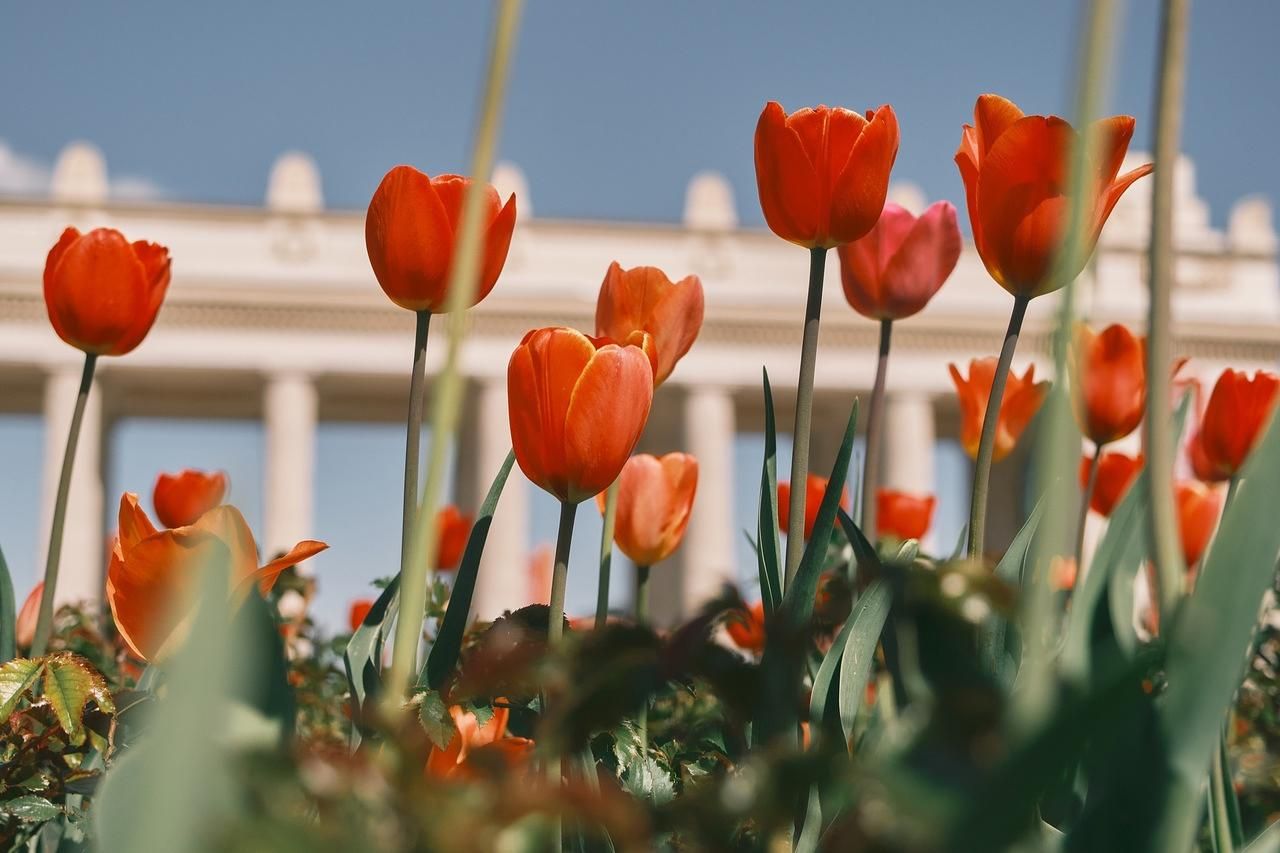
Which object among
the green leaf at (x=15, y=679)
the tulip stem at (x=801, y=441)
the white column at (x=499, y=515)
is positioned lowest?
the white column at (x=499, y=515)

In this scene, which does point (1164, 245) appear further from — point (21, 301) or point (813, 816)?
point (21, 301)

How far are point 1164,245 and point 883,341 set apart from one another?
3.23 feet

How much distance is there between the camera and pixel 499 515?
25438 millimetres

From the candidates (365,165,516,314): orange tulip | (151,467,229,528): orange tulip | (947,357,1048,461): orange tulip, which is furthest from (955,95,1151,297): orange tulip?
(151,467,229,528): orange tulip

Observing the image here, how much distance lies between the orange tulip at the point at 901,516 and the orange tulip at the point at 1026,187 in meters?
1.35

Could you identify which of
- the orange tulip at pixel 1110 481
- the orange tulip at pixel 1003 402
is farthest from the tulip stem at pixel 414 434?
the orange tulip at pixel 1110 481

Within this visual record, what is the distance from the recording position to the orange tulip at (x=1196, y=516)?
2.40m

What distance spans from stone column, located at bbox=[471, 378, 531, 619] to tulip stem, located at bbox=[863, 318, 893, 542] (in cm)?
2175

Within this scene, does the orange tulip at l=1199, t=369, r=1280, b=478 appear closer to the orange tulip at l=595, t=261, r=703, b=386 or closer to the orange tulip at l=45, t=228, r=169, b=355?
the orange tulip at l=595, t=261, r=703, b=386

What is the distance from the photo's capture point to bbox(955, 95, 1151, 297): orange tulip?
3.85 ft

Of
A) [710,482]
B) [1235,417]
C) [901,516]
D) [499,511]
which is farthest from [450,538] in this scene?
[710,482]

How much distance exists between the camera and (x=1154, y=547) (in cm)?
72

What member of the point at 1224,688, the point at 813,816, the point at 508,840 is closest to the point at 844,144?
the point at 813,816

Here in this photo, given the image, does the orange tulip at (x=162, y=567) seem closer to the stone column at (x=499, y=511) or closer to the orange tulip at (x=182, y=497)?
the orange tulip at (x=182, y=497)
